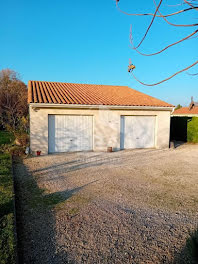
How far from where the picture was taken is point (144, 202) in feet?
14.4

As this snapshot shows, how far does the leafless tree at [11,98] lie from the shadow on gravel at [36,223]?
16562 mm

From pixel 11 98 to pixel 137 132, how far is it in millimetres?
18609

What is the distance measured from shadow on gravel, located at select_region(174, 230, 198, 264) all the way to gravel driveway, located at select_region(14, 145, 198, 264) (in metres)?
0.01

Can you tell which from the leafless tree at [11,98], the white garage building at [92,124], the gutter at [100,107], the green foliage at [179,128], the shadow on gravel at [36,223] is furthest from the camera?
the leafless tree at [11,98]

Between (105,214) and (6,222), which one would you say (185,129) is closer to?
(105,214)

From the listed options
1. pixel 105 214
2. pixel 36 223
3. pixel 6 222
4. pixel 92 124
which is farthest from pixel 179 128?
pixel 6 222

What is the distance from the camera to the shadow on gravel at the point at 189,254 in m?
2.51

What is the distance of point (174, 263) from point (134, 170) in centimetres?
474

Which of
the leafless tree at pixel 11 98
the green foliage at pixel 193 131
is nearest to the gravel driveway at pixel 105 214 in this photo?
the green foliage at pixel 193 131

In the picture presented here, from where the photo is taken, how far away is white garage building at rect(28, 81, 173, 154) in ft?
31.9

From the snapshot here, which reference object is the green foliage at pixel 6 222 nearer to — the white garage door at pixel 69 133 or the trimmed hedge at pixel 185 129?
the white garage door at pixel 69 133

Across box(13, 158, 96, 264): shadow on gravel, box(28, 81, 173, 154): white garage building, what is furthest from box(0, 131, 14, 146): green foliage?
box(13, 158, 96, 264): shadow on gravel

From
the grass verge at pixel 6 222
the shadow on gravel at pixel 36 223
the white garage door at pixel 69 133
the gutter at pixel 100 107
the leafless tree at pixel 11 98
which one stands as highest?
the leafless tree at pixel 11 98

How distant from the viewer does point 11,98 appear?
77.5ft
